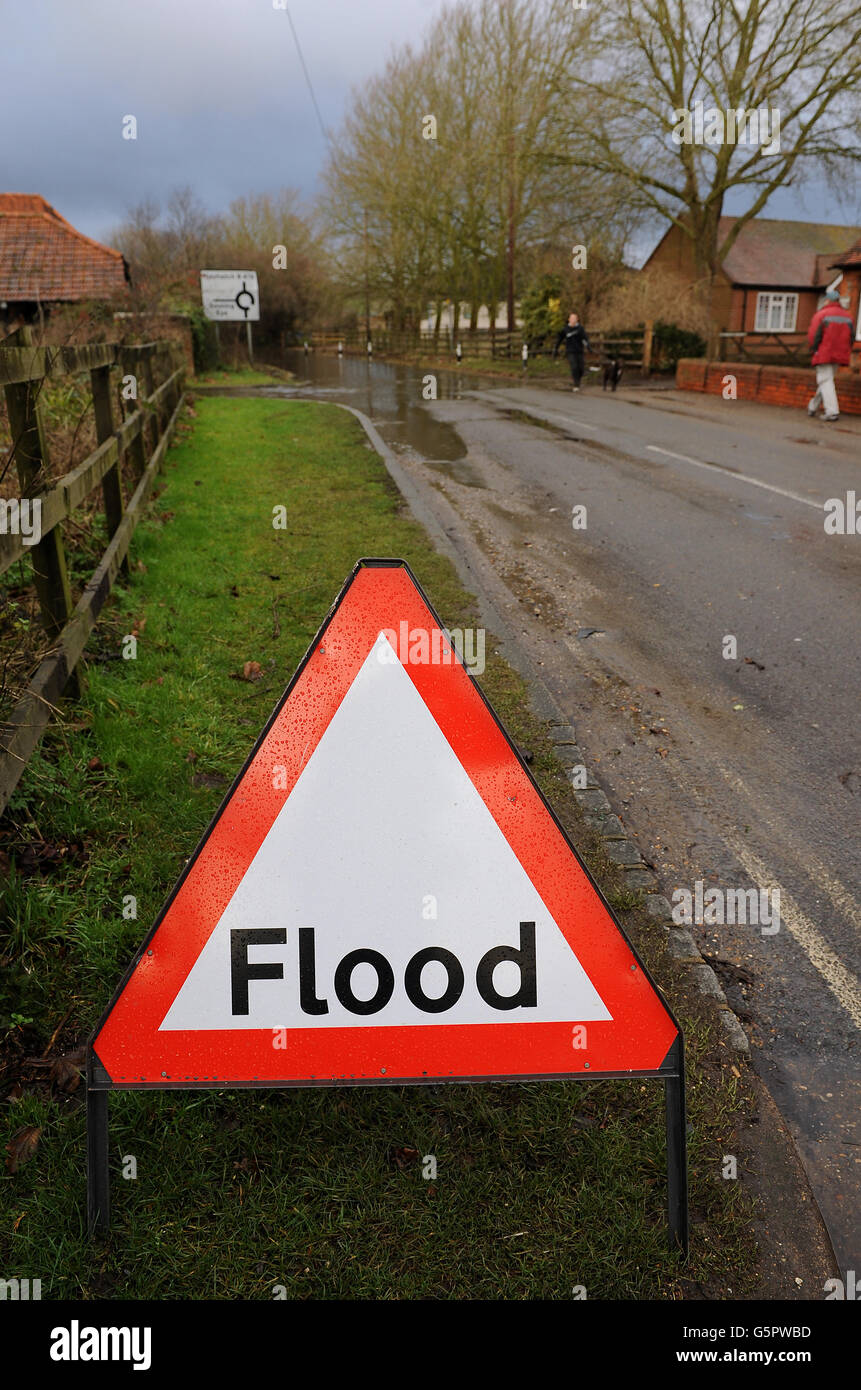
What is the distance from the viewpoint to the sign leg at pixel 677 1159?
2051 millimetres

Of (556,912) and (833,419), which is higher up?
(833,419)

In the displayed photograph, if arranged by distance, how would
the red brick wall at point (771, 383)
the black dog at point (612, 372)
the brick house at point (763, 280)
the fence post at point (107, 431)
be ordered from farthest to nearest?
the brick house at point (763, 280) → the black dog at point (612, 372) → the red brick wall at point (771, 383) → the fence post at point (107, 431)

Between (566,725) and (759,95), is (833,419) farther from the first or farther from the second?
(759,95)

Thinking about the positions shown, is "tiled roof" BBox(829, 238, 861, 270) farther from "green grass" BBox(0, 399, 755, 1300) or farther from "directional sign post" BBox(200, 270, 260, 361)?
"green grass" BBox(0, 399, 755, 1300)

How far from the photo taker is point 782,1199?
2293 mm

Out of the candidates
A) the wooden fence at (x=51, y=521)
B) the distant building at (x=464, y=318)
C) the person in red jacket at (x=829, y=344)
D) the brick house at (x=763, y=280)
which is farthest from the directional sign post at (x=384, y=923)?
the distant building at (x=464, y=318)

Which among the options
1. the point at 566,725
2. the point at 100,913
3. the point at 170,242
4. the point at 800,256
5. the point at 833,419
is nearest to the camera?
the point at 100,913

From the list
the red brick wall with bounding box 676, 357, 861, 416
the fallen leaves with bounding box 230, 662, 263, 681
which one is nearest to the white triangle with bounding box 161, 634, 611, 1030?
the fallen leaves with bounding box 230, 662, 263, 681

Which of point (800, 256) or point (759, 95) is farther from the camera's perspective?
point (800, 256)

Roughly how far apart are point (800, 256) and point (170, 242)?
28570 mm

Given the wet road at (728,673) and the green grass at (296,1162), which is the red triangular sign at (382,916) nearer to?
the green grass at (296,1162)

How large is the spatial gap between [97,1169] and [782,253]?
52.8 metres

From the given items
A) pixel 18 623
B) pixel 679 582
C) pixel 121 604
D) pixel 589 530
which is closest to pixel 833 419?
pixel 589 530
